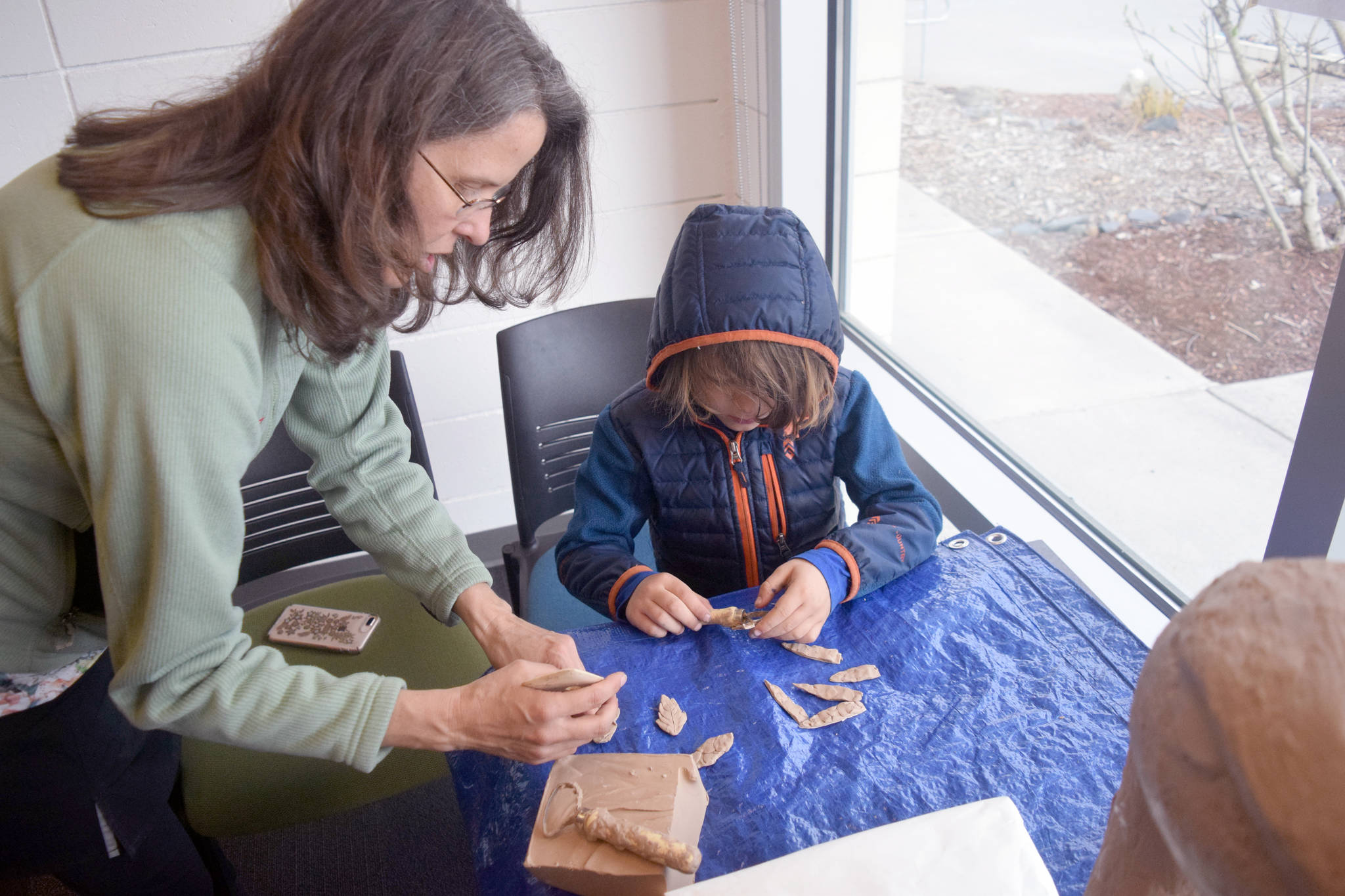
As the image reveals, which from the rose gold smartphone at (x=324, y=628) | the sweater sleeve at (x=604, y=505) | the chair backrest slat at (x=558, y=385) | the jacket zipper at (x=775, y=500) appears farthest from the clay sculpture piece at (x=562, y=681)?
the chair backrest slat at (x=558, y=385)

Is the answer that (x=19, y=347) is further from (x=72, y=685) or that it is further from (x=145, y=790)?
(x=145, y=790)

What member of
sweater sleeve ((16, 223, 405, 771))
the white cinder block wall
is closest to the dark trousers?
sweater sleeve ((16, 223, 405, 771))

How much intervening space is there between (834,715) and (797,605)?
0.16 meters

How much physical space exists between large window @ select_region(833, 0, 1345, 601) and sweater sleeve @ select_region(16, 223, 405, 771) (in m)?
1.25

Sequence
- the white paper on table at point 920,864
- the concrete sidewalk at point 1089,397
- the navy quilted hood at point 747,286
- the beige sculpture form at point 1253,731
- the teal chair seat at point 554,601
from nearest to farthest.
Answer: the beige sculpture form at point 1253,731 < the white paper on table at point 920,864 < the navy quilted hood at point 747,286 < the concrete sidewalk at point 1089,397 < the teal chair seat at point 554,601

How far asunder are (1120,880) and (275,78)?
94cm

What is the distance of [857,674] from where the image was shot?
1.04 meters

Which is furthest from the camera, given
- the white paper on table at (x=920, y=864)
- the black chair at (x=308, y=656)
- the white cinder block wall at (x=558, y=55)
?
the white cinder block wall at (x=558, y=55)

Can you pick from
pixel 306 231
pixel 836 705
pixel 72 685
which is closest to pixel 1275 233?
pixel 836 705

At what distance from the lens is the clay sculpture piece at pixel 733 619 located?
43.7 inches

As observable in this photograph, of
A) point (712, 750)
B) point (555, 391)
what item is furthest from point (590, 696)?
point (555, 391)

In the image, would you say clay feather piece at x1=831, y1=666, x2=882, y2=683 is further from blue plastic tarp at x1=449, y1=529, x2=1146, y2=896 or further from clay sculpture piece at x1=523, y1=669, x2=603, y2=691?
clay sculpture piece at x1=523, y1=669, x2=603, y2=691

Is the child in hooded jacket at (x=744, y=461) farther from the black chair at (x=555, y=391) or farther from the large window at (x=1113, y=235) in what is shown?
the large window at (x=1113, y=235)

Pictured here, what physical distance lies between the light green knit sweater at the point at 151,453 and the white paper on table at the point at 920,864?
423 millimetres
